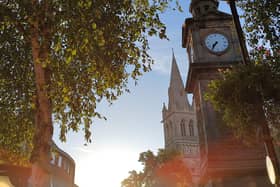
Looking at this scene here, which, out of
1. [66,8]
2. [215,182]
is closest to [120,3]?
[66,8]

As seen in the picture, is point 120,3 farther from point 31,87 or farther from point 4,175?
Result: point 4,175

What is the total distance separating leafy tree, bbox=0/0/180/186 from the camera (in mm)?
8258

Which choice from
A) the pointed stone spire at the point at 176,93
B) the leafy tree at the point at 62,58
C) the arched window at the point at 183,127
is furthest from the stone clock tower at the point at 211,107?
the arched window at the point at 183,127

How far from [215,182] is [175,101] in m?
87.9

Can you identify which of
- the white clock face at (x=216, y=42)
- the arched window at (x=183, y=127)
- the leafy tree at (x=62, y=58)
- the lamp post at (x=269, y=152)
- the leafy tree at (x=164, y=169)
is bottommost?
the lamp post at (x=269, y=152)

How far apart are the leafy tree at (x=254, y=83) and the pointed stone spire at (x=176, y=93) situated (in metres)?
89.2

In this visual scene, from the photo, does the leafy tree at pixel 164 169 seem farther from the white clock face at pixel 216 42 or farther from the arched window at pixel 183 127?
the arched window at pixel 183 127

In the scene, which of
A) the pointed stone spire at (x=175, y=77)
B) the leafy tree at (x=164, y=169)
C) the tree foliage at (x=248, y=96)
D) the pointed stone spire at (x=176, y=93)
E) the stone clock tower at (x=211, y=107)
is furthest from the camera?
the pointed stone spire at (x=176, y=93)

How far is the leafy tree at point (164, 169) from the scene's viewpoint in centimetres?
5153

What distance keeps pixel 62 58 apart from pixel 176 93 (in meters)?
95.4

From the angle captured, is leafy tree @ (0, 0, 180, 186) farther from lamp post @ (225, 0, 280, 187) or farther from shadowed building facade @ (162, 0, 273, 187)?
shadowed building facade @ (162, 0, 273, 187)

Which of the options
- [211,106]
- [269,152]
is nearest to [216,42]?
[211,106]

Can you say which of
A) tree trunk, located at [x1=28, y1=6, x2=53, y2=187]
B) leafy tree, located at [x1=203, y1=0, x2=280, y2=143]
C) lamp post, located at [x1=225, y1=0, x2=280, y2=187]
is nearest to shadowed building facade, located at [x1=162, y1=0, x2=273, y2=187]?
leafy tree, located at [x1=203, y1=0, x2=280, y2=143]

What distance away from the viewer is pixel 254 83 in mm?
12031
